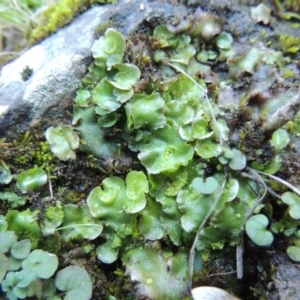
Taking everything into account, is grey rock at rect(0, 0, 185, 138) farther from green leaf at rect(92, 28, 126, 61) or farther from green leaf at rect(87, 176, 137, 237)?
green leaf at rect(87, 176, 137, 237)

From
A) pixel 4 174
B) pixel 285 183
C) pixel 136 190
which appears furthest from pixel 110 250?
pixel 285 183

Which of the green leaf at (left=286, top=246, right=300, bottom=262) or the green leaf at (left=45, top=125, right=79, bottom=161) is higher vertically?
the green leaf at (left=45, top=125, right=79, bottom=161)

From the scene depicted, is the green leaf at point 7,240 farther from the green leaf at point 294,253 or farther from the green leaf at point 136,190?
the green leaf at point 294,253

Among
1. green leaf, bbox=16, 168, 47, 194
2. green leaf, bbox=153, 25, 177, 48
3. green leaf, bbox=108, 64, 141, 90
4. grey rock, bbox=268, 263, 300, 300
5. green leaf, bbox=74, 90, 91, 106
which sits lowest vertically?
grey rock, bbox=268, 263, 300, 300

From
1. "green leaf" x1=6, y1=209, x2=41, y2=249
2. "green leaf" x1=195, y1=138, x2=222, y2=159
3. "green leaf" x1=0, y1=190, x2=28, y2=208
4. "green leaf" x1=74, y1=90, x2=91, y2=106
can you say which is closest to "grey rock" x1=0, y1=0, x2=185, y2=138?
"green leaf" x1=74, y1=90, x2=91, y2=106

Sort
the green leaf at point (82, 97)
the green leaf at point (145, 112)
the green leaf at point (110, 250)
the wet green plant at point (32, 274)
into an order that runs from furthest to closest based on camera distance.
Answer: the green leaf at point (82, 97) → the green leaf at point (145, 112) → the green leaf at point (110, 250) → the wet green plant at point (32, 274)

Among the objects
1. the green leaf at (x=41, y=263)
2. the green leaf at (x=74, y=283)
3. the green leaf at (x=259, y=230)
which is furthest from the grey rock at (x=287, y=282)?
the green leaf at (x=41, y=263)
